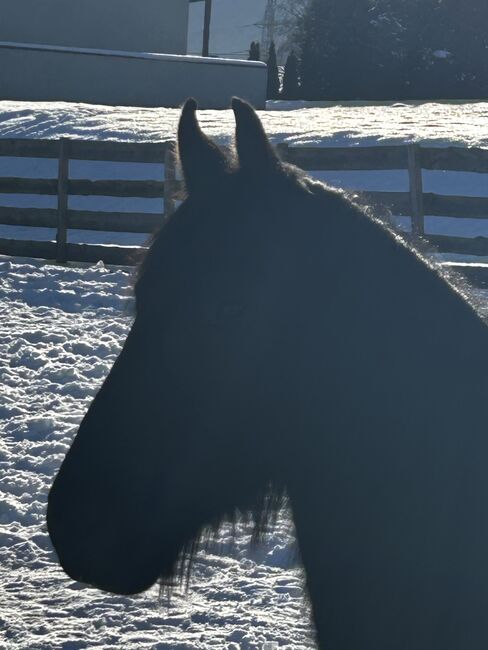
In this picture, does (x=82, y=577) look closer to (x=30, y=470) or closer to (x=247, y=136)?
(x=247, y=136)

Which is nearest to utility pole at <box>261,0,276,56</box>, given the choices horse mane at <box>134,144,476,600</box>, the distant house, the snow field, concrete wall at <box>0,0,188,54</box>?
concrete wall at <box>0,0,188,54</box>

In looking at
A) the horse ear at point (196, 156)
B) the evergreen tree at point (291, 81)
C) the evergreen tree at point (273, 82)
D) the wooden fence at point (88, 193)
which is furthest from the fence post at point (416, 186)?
the evergreen tree at point (273, 82)

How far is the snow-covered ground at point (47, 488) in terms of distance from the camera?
3715 millimetres

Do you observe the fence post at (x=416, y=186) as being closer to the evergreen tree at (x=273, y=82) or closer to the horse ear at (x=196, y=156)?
the horse ear at (x=196, y=156)

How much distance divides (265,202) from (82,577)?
68cm

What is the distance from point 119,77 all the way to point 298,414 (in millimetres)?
24179

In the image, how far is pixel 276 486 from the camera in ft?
5.69

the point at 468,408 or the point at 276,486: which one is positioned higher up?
the point at 468,408

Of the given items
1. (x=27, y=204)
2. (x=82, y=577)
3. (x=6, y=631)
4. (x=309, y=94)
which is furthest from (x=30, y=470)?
(x=309, y=94)

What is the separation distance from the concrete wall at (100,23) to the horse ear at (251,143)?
2535cm

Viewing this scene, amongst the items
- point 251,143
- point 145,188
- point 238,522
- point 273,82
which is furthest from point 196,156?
point 273,82

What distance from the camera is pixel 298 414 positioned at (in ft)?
5.55

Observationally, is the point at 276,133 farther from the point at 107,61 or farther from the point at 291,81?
the point at 291,81

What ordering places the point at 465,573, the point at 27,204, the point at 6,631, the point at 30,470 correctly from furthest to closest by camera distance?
the point at 27,204, the point at 30,470, the point at 6,631, the point at 465,573
